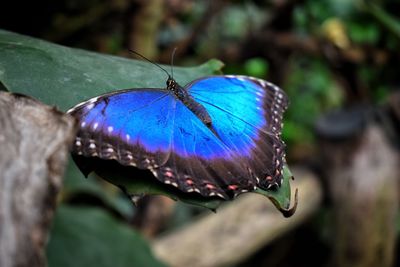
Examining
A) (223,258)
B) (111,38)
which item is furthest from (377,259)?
(111,38)

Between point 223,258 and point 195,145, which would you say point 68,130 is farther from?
point 223,258

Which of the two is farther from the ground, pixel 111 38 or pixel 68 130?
pixel 68 130

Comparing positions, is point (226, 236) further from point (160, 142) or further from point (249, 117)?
point (160, 142)

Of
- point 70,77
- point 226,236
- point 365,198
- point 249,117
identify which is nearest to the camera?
point 70,77

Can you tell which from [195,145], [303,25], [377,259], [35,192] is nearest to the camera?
[35,192]

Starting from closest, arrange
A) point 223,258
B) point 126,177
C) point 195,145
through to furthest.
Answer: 1. point 126,177
2. point 195,145
3. point 223,258

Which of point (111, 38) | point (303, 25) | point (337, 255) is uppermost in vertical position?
point (303, 25)

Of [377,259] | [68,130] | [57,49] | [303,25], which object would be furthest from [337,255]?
[68,130]

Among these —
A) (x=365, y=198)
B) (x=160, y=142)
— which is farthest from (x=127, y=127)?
(x=365, y=198)

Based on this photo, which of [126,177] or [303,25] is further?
[303,25]
